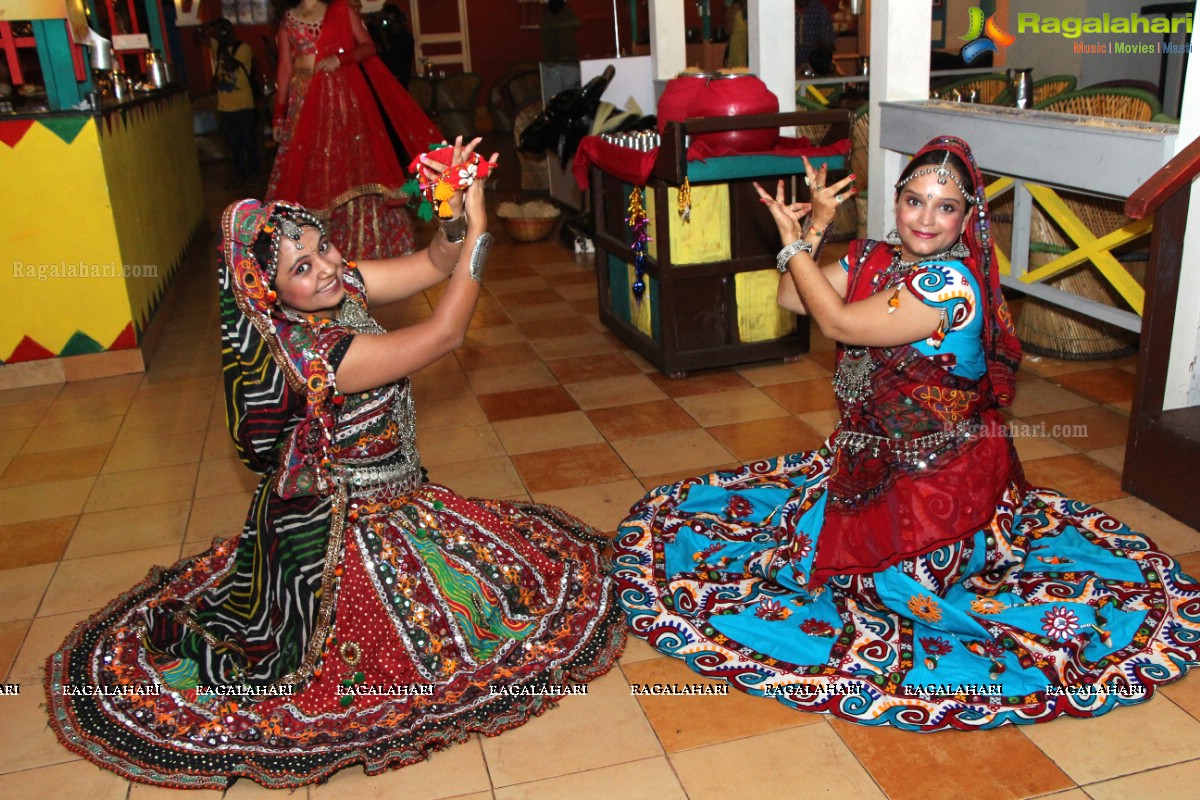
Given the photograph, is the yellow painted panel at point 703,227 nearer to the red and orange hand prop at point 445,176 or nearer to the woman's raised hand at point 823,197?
the woman's raised hand at point 823,197

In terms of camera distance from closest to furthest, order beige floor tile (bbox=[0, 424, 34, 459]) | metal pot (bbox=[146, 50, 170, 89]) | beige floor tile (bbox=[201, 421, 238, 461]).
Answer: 1. beige floor tile (bbox=[201, 421, 238, 461])
2. beige floor tile (bbox=[0, 424, 34, 459])
3. metal pot (bbox=[146, 50, 170, 89])

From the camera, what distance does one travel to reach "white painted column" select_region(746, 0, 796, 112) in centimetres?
503

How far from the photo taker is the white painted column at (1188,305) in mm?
2990

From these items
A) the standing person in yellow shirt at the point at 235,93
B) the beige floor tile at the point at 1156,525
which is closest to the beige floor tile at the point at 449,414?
the beige floor tile at the point at 1156,525

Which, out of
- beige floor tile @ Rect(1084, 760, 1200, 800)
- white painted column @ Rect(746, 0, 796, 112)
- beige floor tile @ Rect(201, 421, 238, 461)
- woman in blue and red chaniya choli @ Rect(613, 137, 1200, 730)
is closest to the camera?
beige floor tile @ Rect(1084, 760, 1200, 800)

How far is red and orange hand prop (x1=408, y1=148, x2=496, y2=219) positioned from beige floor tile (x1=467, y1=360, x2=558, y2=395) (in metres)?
1.97

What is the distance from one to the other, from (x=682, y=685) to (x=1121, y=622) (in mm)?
985

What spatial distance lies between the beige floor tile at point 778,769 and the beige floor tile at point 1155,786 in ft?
1.30

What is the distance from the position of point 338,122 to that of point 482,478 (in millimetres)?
2642

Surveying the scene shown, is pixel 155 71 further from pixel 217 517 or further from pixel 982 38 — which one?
pixel 982 38

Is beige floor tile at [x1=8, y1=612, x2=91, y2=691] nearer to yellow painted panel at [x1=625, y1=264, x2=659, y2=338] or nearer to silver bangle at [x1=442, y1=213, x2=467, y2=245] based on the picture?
silver bangle at [x1=442, y1=213, x2=467, y2=245]

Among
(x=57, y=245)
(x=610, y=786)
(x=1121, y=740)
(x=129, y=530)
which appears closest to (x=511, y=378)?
(x=129, y=530)

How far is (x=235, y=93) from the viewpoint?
30.6 ft

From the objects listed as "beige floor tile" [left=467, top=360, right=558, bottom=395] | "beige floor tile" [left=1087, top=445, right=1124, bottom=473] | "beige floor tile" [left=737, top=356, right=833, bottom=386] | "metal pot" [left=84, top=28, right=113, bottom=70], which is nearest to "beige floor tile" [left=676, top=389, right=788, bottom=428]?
"beige floor tile" [left=737, top=356, right=833, bottom=386]
